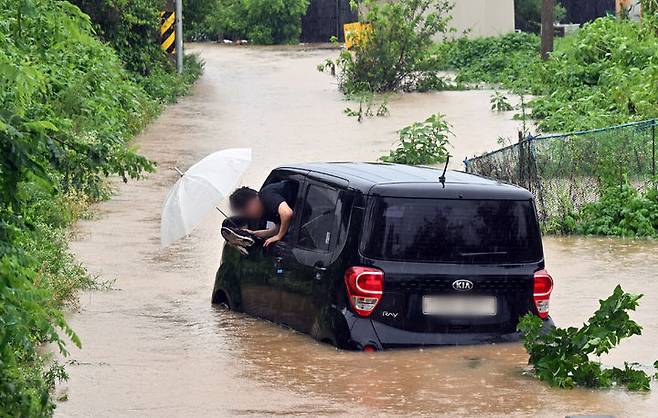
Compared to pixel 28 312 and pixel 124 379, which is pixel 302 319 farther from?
pixel 28 312

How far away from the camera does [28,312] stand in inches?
298

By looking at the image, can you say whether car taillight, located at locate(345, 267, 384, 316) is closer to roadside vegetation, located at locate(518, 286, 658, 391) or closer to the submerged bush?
roadside vegetation, located at locate(518, 286, 658, 391)

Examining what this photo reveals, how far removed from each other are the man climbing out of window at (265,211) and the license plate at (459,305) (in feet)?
4.87

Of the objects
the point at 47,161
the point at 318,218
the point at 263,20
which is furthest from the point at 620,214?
the point at 263,20

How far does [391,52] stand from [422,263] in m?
24.7

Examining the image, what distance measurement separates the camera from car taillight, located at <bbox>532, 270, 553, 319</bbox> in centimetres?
1088

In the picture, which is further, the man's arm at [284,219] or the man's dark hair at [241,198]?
the man's dark hair at [241,198]

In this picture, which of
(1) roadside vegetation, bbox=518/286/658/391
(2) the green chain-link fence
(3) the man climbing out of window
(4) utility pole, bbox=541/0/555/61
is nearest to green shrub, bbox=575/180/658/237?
(2) the green chain-link fence

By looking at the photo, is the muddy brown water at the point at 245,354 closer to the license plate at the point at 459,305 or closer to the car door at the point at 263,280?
the car door at the point at 263,280

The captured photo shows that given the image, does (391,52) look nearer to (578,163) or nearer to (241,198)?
(578,163)

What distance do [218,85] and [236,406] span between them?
28.4 m

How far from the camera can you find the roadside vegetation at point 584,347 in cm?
1002

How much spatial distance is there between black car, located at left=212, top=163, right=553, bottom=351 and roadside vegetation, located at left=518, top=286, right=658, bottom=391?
0.49 meters

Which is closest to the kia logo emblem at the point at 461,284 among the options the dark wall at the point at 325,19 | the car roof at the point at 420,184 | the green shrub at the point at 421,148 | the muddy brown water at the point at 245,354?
the muddy brown water at the point at 245,354
